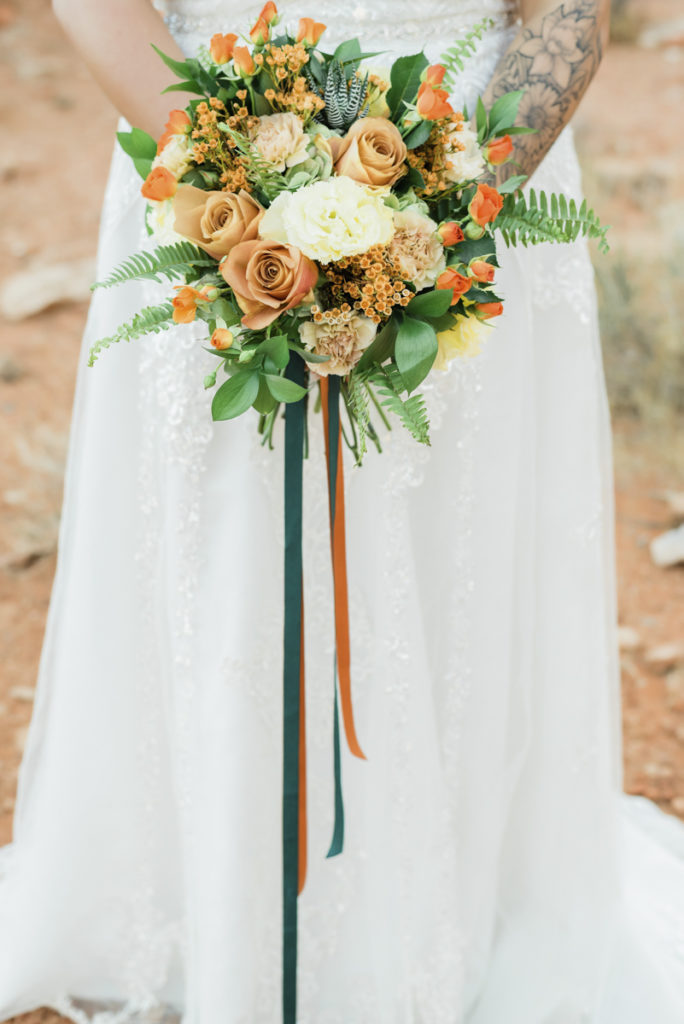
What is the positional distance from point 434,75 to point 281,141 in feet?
0.68

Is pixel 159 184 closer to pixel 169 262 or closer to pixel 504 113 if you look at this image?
pixel 169 262

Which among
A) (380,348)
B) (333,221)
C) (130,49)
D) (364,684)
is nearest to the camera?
(333,221)

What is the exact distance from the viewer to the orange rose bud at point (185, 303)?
1111 millimetres

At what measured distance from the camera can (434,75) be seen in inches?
43.5

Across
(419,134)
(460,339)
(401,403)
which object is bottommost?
(401,403)

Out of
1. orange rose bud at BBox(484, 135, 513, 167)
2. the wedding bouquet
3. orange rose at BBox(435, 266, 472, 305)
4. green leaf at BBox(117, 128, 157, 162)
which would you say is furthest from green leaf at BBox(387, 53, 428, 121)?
green leaf at BBox(117, 128, 157, 162)

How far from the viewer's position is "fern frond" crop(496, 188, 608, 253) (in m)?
1.17

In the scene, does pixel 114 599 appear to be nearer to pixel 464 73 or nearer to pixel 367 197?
pixel 367 197

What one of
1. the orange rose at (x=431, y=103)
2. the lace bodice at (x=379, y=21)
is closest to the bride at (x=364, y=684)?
the lace bodice at (x=379, y=21)

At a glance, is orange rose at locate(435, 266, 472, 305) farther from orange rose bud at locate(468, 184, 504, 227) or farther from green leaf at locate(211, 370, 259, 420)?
green leaf at locate(211, 370, 259, 420)

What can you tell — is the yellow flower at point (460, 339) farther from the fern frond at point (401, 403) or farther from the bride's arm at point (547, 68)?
the bride's arm at point (547, 68)

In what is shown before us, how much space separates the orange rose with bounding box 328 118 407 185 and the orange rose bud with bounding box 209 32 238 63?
159mm

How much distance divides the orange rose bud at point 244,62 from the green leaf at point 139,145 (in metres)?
0.18

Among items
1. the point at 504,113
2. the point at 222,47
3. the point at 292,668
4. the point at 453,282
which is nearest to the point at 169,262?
the point at 222,47
